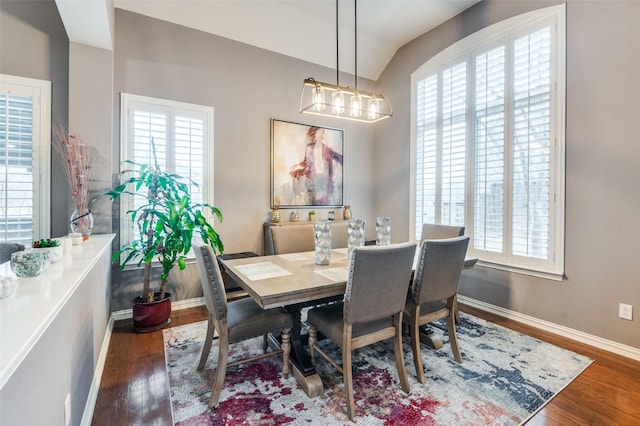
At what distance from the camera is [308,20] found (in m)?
3.84

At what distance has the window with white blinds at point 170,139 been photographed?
3.20 meters

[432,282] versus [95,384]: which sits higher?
[432,282]

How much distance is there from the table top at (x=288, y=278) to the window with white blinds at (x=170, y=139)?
1.57 meters

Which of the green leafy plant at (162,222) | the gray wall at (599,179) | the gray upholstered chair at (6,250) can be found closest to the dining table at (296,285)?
the green leafy plant at (162,222)

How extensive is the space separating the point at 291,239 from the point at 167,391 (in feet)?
5.57

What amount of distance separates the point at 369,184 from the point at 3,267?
4.37 m

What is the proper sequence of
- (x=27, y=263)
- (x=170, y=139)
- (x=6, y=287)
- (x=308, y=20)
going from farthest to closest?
(x=308, y=20) → (x=170, y=139) → (x=27, y=263) → (x=6, y=287)

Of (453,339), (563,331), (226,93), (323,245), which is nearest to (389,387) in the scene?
(453,339)

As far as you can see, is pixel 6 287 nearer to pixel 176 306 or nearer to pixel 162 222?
pixel 162 222

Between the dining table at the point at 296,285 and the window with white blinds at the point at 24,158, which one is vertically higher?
the window with white blinds at the point at 24,158

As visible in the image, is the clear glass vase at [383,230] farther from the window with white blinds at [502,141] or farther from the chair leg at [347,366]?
the window with white blinds at [502,141]

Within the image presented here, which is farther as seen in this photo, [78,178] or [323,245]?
[78,178]

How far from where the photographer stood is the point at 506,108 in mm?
3217

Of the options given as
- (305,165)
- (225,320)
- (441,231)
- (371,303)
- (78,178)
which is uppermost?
(305,165)
